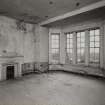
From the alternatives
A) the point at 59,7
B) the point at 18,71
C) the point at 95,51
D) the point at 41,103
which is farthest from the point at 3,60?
the point at 95,51

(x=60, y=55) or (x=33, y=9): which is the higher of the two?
(x=33, y=9)

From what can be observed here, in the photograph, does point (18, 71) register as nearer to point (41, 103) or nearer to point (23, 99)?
point (23, 99)

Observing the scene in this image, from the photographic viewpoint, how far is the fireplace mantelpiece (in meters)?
5.05

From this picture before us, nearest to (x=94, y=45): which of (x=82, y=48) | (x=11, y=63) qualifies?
(x=82, y=48)

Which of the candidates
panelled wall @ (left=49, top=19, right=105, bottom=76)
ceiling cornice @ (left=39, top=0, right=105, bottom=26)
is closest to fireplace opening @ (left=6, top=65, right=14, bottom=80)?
panelled wall @ (left=49, top=19, right=105, bottom=76)

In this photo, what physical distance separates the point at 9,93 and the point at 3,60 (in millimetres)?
2215

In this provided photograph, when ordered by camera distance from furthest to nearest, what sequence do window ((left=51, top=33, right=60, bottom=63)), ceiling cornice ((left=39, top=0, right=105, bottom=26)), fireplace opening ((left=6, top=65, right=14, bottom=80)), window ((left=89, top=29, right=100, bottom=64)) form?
window ((left=51, top=33, right=60, bottom=63))
window ((left=89, top=29, right=100, bottom=64))
fireplace opening ((left=6, top=65, right=14, bottom=80))
ceiling cornice ((left=39, top=0, right=105, bottom=26))

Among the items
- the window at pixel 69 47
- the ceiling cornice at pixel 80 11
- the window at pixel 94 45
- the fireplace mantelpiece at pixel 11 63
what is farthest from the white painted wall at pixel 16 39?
the window at pixel 94 45

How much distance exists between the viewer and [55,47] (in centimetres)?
760

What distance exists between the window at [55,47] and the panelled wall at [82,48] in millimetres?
220

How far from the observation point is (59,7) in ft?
14.1

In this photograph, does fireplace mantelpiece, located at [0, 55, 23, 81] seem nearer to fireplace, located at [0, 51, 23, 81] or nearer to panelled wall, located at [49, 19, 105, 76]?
fireplace, located at [0, 51, 23, 81]

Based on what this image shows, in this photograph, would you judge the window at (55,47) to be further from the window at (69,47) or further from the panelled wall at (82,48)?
the window at (69,47)

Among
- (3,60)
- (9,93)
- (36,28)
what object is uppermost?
(36,28)
